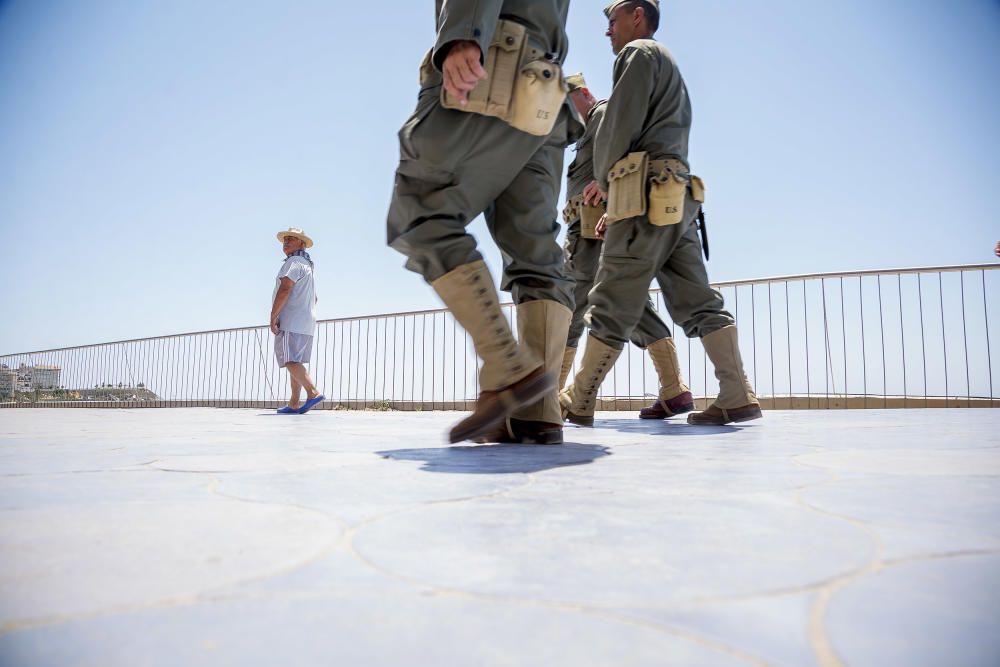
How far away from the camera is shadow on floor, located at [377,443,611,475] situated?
1.38 metres

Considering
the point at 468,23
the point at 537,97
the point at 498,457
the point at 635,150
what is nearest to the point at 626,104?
the point at 635,150

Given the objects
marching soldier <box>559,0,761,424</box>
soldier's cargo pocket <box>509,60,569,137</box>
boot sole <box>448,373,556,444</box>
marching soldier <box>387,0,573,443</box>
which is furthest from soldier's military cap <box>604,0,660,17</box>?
boot sole <box>448,373,556,444</box>

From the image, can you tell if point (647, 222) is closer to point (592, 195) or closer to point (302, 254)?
point (592, 195)

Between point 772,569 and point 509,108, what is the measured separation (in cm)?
152

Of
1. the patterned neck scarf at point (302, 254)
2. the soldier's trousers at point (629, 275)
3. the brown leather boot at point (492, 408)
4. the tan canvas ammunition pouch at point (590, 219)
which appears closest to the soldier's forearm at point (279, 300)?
the patterned neck scarf at point (302, 254)

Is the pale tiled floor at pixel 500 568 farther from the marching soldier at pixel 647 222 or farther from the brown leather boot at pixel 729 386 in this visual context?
the brown leather boot at pixel 729 386

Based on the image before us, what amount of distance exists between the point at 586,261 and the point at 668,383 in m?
0.93

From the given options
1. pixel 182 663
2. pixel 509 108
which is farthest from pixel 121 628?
pixel 509 108

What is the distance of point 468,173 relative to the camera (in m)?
Result: 1.92

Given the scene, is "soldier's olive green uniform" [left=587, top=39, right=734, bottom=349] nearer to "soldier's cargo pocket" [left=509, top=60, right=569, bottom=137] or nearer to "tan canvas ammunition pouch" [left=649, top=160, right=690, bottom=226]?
"tan canvas ammunition pouch" [left=649, top=160, right=690, bottom=226]

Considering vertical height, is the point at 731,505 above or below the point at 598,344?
below

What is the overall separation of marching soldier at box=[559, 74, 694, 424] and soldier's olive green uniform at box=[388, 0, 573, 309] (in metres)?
1.63

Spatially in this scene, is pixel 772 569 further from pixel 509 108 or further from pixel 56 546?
pixel 509 108

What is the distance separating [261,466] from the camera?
140 centimetres
